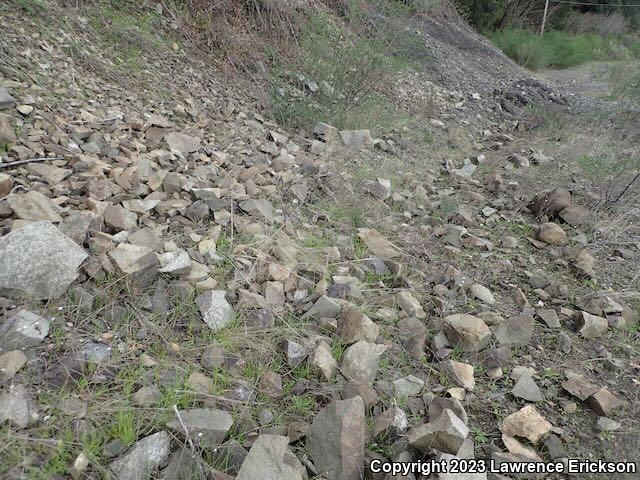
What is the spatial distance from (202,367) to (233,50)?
3609 millimetres

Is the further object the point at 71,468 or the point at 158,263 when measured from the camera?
the point at 158,263

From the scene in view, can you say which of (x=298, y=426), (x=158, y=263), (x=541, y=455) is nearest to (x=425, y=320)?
(x=541, y=455)

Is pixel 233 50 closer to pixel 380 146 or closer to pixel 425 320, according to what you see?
pixel 380 146

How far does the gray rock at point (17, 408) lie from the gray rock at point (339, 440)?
0.85 m

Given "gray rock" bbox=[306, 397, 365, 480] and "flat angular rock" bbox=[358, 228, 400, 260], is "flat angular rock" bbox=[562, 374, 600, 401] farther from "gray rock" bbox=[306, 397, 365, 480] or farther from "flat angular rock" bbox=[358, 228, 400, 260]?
"flat angular rock" bbox=[358, 228, 400, 260]

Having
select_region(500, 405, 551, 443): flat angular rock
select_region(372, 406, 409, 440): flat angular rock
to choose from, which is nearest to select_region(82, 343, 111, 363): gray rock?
select_region(372, 406, 409, 440): flat angular rock

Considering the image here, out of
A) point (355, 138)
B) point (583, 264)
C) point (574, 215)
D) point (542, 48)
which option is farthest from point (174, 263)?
point (542, 48)

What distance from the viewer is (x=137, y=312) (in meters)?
1.85

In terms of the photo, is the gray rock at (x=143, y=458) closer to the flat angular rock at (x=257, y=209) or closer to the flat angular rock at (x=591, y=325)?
the flat angular rock at (x=257, y=209)

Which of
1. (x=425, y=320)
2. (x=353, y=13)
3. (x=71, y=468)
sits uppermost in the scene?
(x=353, y=13)

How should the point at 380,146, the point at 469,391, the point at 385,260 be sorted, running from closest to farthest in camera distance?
the point at 469,391 → the point at 385,260 → the point at 380,146

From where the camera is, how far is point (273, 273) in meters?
2.22

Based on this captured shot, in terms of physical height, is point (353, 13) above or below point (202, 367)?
above

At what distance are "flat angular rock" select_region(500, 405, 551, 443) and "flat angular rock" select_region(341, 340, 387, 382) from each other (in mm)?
516
